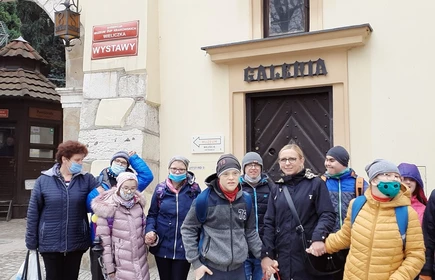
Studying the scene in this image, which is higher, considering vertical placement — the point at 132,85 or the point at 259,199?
the point at 132,85

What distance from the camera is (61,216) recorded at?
386 centimetres

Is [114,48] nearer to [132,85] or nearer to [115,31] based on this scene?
[115,31]

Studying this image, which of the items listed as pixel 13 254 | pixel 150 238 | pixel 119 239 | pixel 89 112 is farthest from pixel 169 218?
pixel 13 254

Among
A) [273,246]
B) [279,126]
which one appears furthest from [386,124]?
[273,246]

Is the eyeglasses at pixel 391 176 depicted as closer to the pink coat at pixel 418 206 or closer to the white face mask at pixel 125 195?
the pink coat at pixel 418 206

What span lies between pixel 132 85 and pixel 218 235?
3.53m

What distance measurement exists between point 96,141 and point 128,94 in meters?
0.77

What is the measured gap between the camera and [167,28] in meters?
6.35

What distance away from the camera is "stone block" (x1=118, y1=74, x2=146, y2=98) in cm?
609

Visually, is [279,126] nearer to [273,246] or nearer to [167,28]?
[167,28]

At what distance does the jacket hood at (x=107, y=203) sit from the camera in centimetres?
367

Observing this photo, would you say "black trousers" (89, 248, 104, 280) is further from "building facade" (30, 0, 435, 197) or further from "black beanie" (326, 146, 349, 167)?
"black beanie" (326, 146, 349, 167)

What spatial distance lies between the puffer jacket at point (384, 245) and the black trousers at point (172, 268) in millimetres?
1586

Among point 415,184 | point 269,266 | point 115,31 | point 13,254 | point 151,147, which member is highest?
point 115,31
